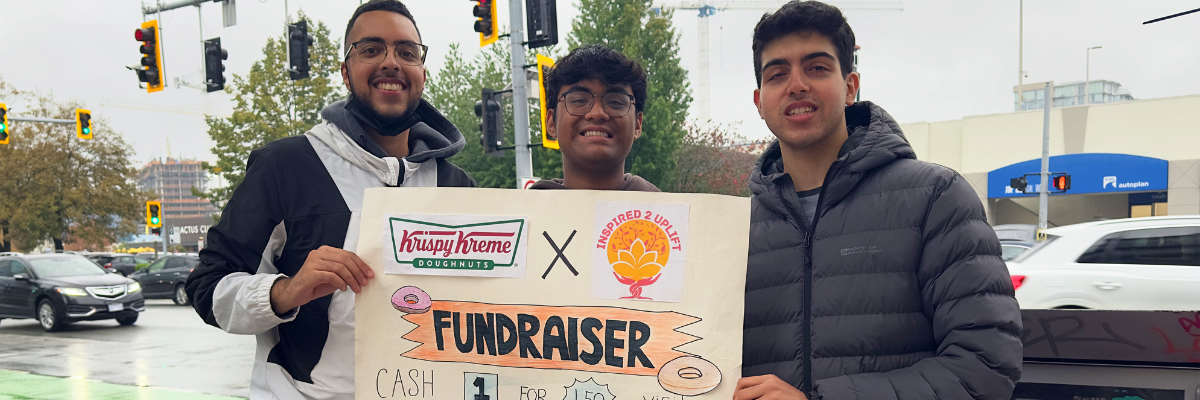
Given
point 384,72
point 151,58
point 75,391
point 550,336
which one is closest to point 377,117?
point 384,72

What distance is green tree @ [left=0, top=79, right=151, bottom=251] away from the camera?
3497cm

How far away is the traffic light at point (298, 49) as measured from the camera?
42.4 ft

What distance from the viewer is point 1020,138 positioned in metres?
31.3

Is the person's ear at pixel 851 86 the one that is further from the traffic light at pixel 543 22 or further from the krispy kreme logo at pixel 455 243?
the traffic light at pixel 543 22

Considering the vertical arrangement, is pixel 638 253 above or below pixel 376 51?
below

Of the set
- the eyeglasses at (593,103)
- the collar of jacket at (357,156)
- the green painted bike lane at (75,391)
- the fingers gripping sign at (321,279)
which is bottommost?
the green painted bike lane at (75,391)

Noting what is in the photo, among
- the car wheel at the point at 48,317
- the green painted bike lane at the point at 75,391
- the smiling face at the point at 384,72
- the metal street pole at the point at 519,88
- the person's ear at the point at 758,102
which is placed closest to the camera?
the person's ear at the point at 758,102

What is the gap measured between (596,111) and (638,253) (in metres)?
0.67

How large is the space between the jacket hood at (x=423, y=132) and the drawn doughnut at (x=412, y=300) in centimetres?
50

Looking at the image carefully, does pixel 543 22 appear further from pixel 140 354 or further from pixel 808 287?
pixel 808 287

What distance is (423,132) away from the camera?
260cm

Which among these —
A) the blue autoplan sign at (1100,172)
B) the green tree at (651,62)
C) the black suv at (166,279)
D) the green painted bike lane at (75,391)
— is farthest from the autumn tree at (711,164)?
the green painted bike lane at (75,391)

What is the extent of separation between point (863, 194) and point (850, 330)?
343 mm

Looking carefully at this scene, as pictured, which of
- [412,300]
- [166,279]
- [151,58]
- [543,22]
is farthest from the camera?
[166,279]
